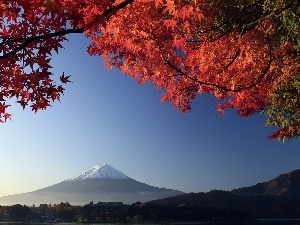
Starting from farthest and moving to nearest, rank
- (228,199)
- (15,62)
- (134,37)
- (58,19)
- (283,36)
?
1. (228,199)
2. (283,36)
3. (134,37)
4. (15,62)
5. (58,19)

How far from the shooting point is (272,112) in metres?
16.7

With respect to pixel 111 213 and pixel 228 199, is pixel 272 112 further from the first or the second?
pixel 228 199

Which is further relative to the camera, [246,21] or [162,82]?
[162,82]

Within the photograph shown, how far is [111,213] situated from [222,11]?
115919 mm

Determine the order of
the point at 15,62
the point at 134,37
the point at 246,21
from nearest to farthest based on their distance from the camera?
the point at 15,62
the point at 134,37
the point at 246,21

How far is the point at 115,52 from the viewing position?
12742mm

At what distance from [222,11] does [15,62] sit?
5944mm

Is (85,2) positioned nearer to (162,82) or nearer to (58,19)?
(58,19)

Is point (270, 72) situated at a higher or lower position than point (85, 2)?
higher

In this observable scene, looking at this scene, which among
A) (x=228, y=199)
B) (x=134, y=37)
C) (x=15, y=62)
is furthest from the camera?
(x=228, y=199)

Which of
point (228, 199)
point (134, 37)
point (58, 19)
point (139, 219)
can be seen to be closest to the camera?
point (58, 19)

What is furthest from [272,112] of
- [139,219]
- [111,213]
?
[111,213]

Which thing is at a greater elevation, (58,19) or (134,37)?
(134,37)

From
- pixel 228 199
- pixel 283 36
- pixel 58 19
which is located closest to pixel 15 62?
pixel 58 19
